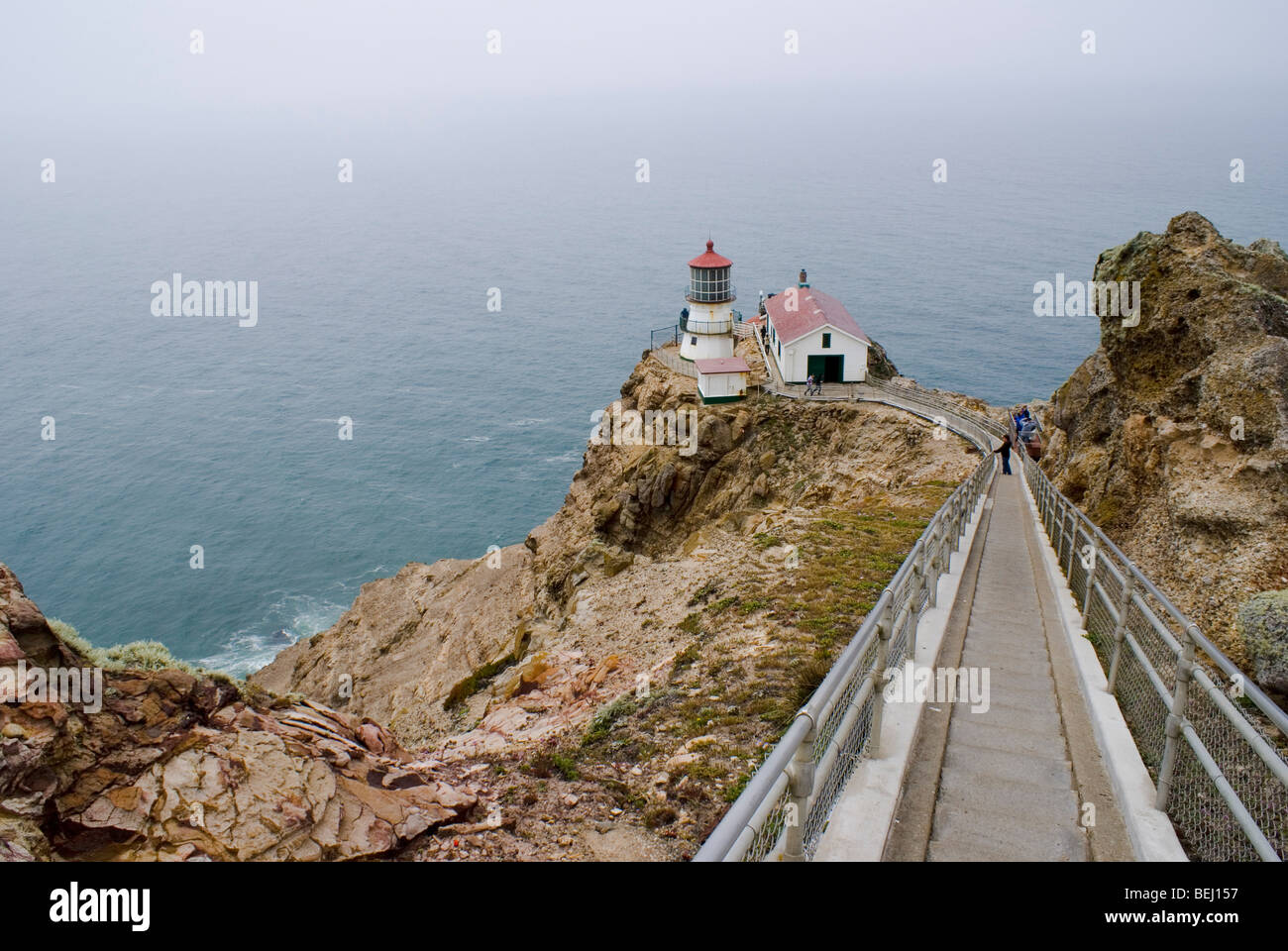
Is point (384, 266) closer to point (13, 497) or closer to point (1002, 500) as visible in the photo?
point (13, 497)

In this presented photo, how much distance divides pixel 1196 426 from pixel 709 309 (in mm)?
35408

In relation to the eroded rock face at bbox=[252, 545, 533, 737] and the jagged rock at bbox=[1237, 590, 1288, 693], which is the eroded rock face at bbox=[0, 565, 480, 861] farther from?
the eroded rock face at bbox=[252, 545, 533, 737]

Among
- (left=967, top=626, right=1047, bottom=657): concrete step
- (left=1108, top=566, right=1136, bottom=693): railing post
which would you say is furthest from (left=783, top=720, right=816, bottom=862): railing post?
(left=967, top=626, right=1047, bottom=657): concrete step

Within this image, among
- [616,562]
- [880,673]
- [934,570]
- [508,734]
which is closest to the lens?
[880,673]

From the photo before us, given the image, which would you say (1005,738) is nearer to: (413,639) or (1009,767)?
(1009,767)

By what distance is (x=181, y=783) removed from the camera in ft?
30.9

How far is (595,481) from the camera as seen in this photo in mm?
46125

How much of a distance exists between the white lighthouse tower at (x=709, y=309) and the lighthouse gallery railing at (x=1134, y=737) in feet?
131

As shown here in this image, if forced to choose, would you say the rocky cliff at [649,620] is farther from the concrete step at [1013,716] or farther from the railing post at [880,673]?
the concrete step at [1013,716]

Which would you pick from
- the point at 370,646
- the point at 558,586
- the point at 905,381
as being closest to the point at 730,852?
the point at 558,586

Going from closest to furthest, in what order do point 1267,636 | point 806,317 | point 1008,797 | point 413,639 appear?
point 1008,797 → point 1267,636 → point 413,639 → point 806,317

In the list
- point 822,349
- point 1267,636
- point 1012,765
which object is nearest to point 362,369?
point 822,349

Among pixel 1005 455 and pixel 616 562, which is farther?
pixel 616 562
